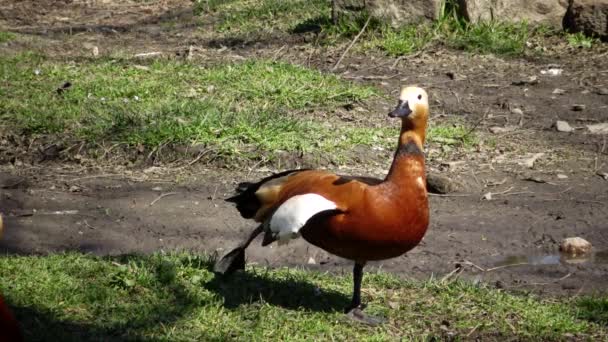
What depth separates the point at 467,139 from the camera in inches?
304

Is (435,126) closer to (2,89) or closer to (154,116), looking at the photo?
(154,116)

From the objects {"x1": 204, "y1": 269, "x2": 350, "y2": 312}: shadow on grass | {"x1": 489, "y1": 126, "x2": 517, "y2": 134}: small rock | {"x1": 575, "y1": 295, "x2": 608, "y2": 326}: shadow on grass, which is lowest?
{"x1": 489, "y1": 126, "x2": 517, "y2": 134}: small rock

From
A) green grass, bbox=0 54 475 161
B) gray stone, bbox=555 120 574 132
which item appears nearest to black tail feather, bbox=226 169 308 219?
green grass, bbox=0 54 475 161

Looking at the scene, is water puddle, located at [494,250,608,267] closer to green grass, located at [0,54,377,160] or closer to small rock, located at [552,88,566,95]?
green grass, located at [0,54,377,160]

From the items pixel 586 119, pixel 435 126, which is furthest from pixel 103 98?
pixel 586 119

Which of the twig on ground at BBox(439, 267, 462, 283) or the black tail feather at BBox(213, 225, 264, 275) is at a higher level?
the black tail feather at BBox(213, 225, 264, 275)

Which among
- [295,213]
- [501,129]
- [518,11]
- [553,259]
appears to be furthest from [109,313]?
[518,11]

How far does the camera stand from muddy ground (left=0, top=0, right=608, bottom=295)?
5.86 meters

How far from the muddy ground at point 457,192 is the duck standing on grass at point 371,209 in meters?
1.21

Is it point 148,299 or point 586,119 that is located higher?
point 148,299

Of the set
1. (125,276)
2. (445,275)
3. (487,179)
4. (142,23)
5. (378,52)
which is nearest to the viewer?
(125,276)

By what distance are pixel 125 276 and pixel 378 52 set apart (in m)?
5.66

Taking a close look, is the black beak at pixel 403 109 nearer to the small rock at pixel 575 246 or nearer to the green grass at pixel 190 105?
the small rock at pixel 575 246

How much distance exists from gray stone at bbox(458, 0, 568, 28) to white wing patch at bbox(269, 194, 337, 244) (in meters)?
6.33
